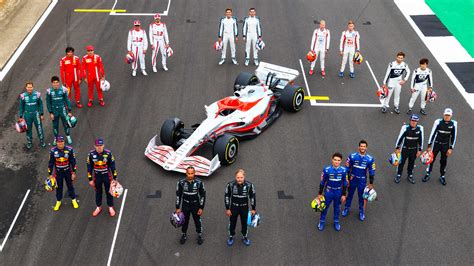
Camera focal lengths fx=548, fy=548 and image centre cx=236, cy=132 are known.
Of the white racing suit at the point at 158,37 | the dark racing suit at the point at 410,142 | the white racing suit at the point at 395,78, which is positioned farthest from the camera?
the white racing suit at the point at 158,37

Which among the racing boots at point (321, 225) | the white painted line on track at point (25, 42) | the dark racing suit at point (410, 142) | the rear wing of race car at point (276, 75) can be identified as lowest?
the white painted line on track at point (25, 42)

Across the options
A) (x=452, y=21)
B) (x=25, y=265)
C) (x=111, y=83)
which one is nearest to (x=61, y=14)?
(x=111, y=83)

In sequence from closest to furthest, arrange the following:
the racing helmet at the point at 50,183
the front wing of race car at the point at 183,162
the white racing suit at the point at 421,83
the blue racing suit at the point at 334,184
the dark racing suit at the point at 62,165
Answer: the blue racing suit at the point at 334,184, the dark racing suit at the point at 62,165, the racing helmet at the point at 50,183, the front wing of race car at the point at 183,162, the white racing suit at the point at 421,83

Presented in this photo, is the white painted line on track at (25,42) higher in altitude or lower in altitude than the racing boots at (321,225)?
lower

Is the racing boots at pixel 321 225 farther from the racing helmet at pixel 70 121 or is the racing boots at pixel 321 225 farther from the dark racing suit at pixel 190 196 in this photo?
the racing helmet at pixel 70 121

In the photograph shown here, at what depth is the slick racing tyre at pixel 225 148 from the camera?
1292 cm

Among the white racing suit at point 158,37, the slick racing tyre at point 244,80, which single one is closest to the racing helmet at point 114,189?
the slick racing tyre at point 244,80

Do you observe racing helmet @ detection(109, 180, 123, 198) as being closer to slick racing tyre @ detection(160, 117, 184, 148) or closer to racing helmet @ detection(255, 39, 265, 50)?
slick racing tyre @ detection(160, 117, 184, 148)

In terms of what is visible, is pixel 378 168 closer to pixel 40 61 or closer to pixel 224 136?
pixel 224 136

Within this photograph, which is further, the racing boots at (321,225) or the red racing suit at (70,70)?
the red racing suit at (70,70)

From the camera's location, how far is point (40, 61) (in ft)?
60.1

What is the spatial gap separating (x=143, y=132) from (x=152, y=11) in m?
8.76

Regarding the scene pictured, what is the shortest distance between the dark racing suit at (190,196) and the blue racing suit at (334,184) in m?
2.40

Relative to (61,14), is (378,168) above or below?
above
